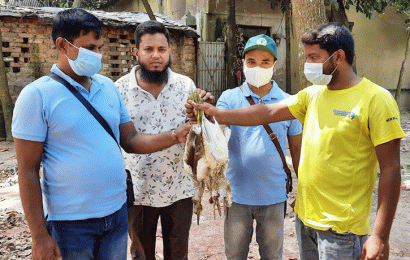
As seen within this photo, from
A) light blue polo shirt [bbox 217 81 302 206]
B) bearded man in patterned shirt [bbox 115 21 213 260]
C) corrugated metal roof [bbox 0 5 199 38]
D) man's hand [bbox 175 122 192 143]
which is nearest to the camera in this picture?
man's hand [bbox 175 122 192 143]

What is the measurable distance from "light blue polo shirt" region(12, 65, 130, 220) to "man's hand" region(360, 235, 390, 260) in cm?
137

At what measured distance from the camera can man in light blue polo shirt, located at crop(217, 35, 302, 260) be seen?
241 cm

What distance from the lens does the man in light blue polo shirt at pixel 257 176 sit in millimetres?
2414

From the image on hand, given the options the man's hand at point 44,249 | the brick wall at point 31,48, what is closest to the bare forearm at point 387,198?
the man's hand at point 44,249

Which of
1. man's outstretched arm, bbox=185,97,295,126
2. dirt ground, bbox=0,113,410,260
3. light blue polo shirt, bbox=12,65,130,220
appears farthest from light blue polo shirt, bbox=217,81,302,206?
light blue polo shirt, bbox=12,65,130,220

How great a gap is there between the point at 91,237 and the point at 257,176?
119cm

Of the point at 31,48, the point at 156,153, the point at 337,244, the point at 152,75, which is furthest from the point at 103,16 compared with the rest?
the point at 337,244

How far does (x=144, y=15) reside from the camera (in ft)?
34.2

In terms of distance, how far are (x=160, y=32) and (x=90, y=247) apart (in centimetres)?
160

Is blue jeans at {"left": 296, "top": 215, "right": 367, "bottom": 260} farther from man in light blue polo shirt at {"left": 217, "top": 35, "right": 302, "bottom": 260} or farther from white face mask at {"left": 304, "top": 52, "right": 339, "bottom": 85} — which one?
white face mask at {"left": 304, "top": 52, "right": 339, "bottom": 85}

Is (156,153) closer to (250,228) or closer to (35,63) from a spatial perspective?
(250,228)

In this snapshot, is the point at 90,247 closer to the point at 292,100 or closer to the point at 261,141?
the point at 261,141

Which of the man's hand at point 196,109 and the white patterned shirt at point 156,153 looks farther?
the white patterned shirt at point 156,153

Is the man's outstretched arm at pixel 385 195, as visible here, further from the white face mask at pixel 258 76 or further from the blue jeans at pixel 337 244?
the white face mask at pixel 258 76
